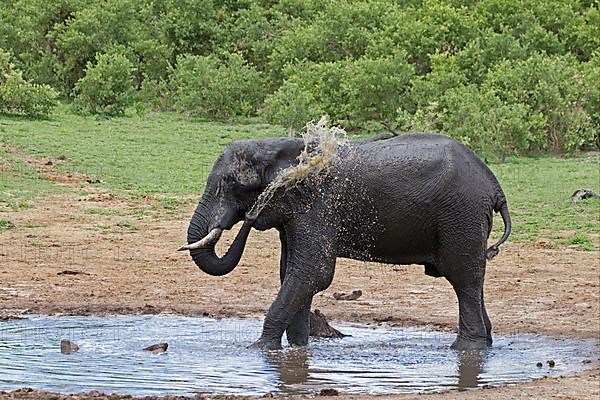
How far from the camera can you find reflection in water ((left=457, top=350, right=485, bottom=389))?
25.5ft

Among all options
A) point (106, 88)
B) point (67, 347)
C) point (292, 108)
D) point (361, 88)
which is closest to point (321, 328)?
point (67, 347)

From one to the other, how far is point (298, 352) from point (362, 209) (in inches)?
41.7

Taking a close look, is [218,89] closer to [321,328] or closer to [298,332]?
[321,328]

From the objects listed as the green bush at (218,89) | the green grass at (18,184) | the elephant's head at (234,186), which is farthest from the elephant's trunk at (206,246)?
the green bush at (218,89)

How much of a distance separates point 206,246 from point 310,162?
0.89 m

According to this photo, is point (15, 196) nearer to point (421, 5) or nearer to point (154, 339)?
point (154, 339)

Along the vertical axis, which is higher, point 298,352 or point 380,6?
point 380,6

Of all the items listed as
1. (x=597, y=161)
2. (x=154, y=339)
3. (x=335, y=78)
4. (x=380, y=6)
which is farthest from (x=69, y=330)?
(x=380, y=6)

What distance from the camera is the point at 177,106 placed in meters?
25.0

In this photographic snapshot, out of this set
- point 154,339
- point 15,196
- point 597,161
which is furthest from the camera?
point 597,161

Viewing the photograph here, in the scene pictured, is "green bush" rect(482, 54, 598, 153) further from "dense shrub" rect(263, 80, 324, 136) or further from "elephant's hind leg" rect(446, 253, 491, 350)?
"elephant's hind leg" rect(446, 253, 491, 350)

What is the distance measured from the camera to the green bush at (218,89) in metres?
24.2

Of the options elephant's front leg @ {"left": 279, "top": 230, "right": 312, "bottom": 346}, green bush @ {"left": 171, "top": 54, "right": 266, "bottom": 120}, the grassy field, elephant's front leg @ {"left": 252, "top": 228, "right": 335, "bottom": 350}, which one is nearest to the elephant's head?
elephant's front leg @ {"left": 252, "top": 228, "right": 335, "bottom": 350}

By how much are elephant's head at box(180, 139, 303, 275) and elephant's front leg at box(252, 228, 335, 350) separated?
33 centimetres
